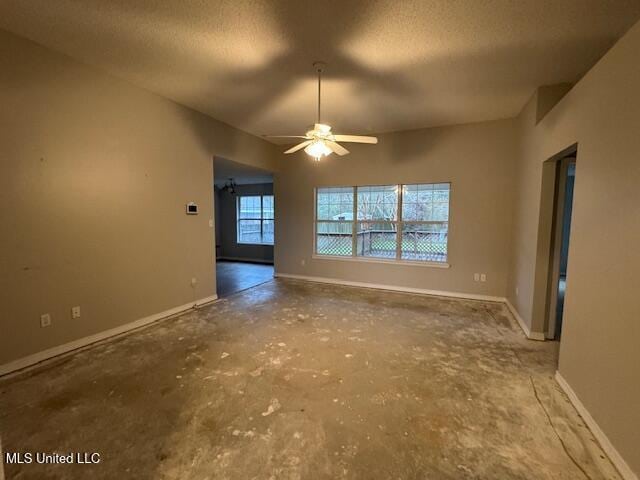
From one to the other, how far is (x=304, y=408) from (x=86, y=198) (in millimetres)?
2900

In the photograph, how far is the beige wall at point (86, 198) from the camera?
8.28 ft

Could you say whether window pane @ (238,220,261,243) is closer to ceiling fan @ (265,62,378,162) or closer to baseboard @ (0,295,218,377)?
baseboard @ (0,295,218,377)

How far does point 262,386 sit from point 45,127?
2972mm

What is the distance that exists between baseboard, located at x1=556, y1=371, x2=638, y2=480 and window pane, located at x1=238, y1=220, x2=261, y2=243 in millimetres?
7523

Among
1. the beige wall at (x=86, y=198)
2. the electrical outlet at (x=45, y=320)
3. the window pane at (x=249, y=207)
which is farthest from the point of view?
the window pane at (x=249, y=207)

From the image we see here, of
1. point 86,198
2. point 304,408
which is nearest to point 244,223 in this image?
point 86,198

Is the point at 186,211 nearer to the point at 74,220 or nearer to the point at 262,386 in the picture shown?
the point at 74,220

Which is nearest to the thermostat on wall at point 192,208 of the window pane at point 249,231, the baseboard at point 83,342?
the baseboard at point 83,342

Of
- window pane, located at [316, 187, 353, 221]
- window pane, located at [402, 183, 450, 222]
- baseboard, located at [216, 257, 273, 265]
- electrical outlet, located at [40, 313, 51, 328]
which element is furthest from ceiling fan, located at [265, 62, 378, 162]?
baseboard, located at [216, 257, 273, 265]

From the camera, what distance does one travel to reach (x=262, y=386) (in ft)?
7.74

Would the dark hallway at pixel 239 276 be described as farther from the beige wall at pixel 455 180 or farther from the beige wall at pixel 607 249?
the beige wall at pixel 607 249

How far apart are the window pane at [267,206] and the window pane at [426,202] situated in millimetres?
4308

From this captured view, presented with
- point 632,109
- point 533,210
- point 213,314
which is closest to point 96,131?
point 213,314

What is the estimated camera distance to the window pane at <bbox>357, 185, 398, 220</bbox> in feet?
17.6
